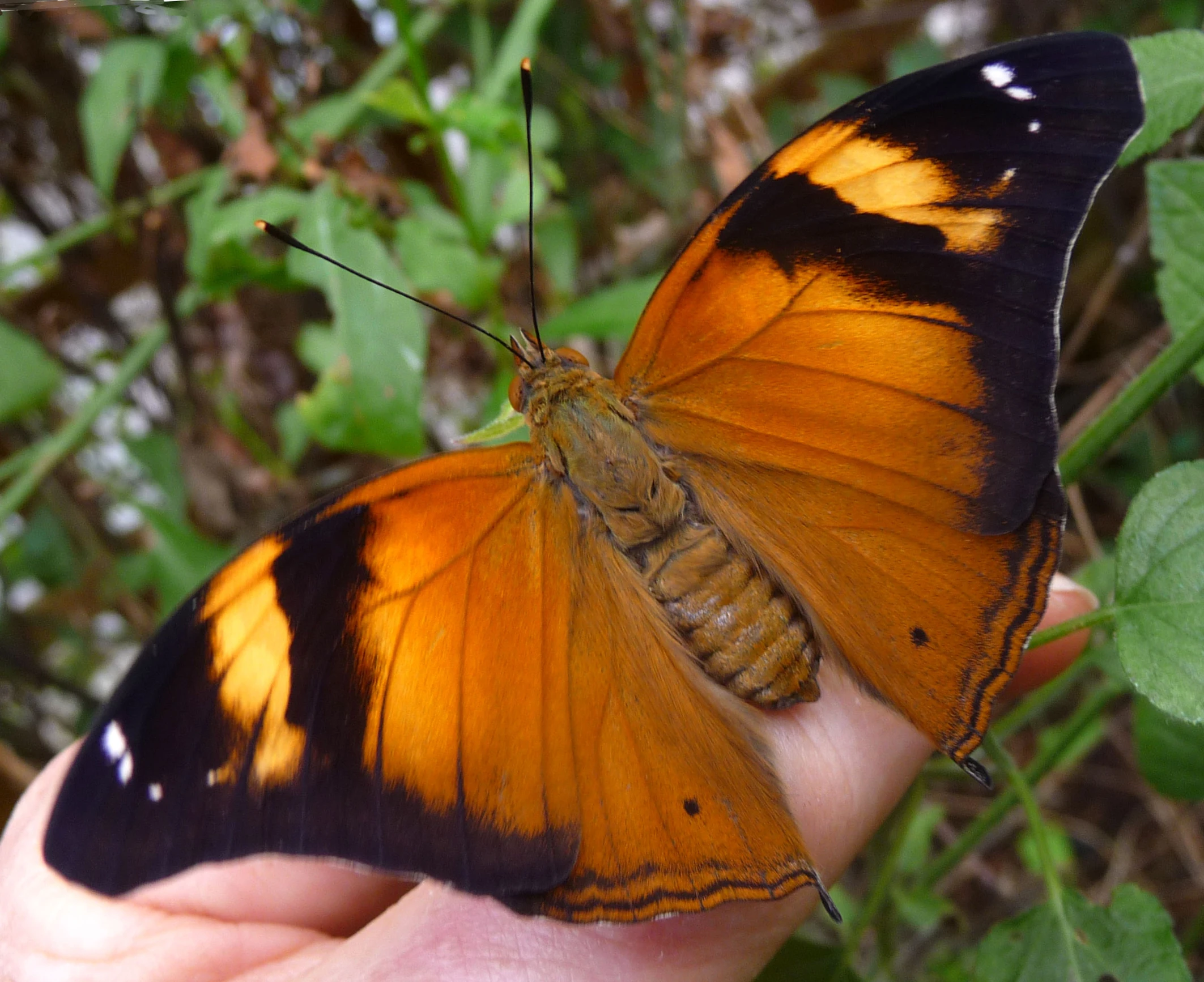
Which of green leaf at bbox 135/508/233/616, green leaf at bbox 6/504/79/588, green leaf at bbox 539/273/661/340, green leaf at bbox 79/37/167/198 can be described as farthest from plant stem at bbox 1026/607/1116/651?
green leaf at bbox 6/504/79/588

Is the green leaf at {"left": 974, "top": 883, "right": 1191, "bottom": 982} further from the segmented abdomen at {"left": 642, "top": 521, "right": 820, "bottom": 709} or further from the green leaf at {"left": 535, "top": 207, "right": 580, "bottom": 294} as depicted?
the green leaf at {"left": 535, "top": 207, "right": 580, "bottom": 294}

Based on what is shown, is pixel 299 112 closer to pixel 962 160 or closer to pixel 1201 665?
pixel 962 160

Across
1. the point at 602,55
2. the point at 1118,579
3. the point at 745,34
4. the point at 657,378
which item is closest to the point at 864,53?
the point at 745,34

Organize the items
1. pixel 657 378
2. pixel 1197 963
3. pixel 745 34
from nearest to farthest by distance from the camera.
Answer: pixel 657 378 < pixel 1197 963 < pixel 745 34

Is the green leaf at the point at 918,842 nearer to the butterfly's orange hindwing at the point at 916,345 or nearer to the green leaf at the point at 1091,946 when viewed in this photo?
the green leaf at the point at 1091,946

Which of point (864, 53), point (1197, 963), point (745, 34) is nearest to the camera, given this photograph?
point (1197, 963)

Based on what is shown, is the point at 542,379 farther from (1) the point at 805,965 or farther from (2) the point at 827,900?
(1) the point at 805,965

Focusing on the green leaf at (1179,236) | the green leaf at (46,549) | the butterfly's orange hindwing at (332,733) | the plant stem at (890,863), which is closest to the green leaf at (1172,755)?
the plant stem at (890,863)

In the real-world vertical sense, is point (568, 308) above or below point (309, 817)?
above

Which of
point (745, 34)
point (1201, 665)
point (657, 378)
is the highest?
point (745, 34)
